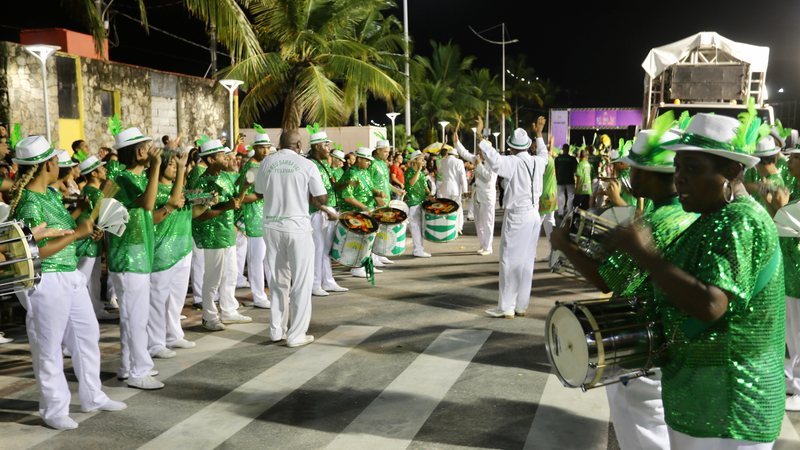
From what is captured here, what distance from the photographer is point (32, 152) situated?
496cm

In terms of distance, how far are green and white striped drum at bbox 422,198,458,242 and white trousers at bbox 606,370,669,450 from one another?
27.3 feet

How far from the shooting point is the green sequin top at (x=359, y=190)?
10.8m

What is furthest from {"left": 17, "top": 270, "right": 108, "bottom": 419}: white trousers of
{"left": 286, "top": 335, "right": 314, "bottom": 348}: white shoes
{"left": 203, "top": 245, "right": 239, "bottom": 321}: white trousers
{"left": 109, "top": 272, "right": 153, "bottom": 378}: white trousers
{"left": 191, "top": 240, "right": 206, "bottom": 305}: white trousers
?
{"left": 191, "top": 240, "right": 206, "bottom": 305}: white trousers

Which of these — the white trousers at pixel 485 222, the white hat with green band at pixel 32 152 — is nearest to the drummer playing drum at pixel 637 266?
the white hat with green band at pixel 32 152

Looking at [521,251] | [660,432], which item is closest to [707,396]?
[660,432]

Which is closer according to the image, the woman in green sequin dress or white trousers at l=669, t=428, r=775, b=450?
the woman in green sequin dress

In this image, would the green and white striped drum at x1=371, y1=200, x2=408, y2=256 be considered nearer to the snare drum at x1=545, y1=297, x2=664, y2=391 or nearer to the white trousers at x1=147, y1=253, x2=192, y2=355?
the white trousers at x1=147, y1=253, x2=192, y2=355

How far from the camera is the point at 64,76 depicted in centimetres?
1470

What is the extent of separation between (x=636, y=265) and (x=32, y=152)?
4.17 m

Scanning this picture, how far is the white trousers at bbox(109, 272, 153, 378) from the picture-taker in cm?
584

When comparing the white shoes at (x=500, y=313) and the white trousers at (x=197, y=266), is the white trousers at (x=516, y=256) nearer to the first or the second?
the white shoes at (x=500, y=313)

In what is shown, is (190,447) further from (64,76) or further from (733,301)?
(64,76)

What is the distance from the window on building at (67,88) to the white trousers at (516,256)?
35.0ft

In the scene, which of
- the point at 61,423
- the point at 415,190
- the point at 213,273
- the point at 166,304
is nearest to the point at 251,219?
the point at 213,273
